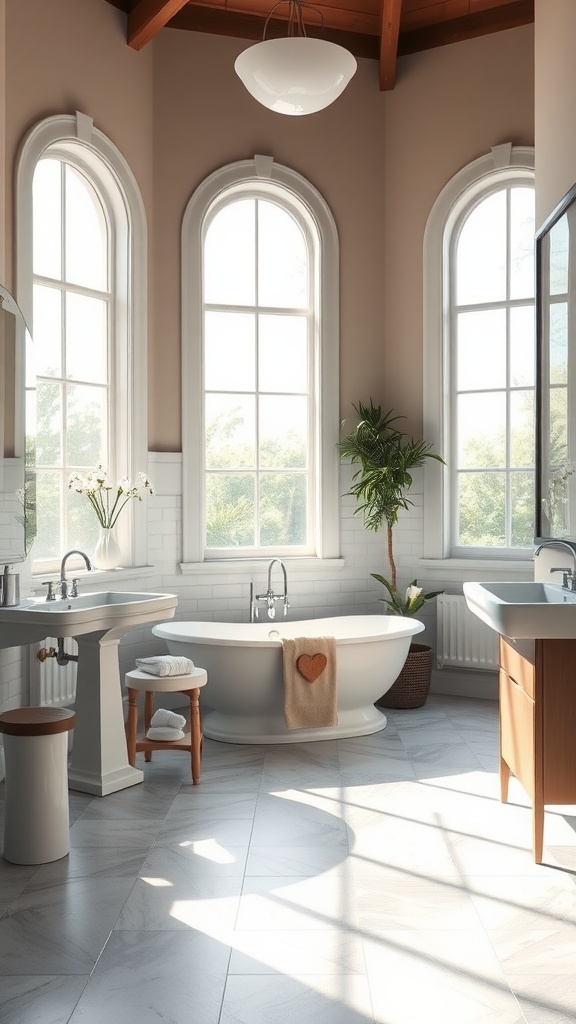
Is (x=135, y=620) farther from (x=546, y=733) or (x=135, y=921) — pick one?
(x=546, y=733)

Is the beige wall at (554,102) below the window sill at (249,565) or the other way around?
the other way around

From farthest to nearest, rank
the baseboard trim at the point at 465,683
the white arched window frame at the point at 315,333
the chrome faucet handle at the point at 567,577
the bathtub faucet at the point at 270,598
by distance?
the baseboard trim at the point at 465,683, the white arched window frame at the point at 315,333, the bathtub faucet at the point at 270,598, the chrome faucet handle at the point at 567,577

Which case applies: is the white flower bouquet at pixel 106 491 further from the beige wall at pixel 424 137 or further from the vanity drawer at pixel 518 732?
the vanity drawer at pixel 518 732

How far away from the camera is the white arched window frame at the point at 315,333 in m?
5.88

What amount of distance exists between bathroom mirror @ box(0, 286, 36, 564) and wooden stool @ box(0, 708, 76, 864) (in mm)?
1056

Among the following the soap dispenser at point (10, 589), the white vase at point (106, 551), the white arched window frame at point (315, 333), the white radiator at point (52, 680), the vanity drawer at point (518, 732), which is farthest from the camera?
the white arched window frame at point (315, 333)

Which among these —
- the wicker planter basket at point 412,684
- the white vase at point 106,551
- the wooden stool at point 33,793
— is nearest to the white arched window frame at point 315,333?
the white vase at point 106,551

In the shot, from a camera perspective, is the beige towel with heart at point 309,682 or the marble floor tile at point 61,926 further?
the beige towel with heart at point 309,682

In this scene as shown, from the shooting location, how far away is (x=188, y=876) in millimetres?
3236

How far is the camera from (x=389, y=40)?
586 centimetres

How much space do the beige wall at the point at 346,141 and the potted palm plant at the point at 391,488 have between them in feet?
0.82

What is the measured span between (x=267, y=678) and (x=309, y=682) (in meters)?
0.23

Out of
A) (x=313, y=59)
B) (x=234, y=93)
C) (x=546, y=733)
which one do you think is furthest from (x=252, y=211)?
(x=546, y=733)

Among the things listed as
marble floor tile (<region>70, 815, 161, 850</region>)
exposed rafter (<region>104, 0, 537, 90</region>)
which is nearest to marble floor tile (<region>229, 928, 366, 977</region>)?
marble floor tile (<region>70, 815, 161, 850</region>)
